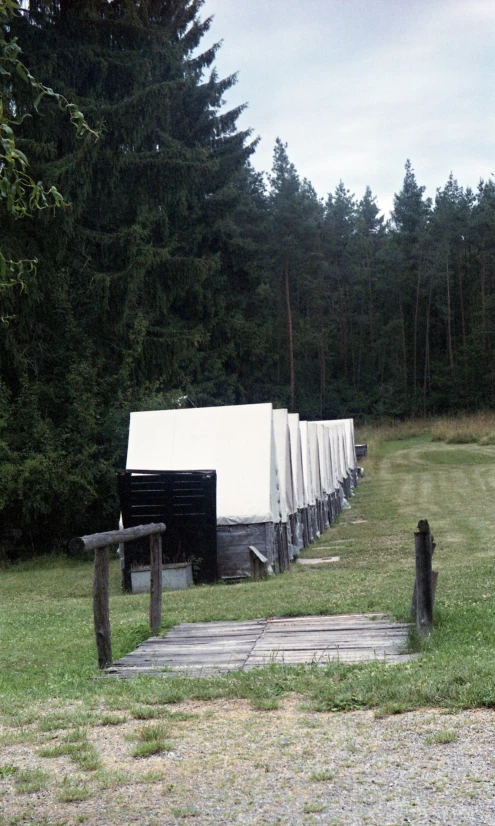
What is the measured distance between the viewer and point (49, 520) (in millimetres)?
19938

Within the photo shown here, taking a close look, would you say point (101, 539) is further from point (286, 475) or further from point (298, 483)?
point (298, 483)

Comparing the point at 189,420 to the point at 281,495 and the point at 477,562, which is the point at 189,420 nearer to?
the point at 281,495

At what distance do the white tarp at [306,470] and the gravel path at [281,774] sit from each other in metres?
12.7

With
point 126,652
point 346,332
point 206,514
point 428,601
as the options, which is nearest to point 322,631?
point 428,601

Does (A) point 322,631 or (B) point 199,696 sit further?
(A) point 322,631

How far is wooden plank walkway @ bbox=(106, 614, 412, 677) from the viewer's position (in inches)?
236

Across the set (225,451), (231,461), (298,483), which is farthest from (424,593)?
(298,483)

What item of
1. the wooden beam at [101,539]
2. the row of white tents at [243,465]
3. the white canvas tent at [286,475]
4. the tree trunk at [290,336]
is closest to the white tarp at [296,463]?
the row of white tents at [243,465]

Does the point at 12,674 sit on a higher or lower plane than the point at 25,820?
lower

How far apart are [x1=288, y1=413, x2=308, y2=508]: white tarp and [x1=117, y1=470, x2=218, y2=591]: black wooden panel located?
3.01 m

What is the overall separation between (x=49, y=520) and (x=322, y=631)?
45.7 ft

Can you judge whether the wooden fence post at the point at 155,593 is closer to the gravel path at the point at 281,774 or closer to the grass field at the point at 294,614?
the grass field at the point at 294,614

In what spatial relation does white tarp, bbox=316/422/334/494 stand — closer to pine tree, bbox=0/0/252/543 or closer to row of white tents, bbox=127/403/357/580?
row of white tents, bbox=127/403/357/580

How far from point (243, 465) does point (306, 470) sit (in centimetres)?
426
